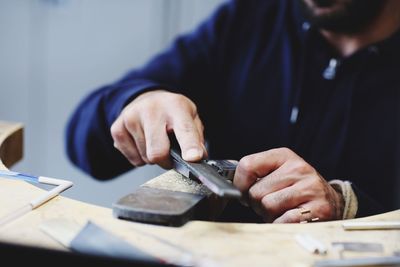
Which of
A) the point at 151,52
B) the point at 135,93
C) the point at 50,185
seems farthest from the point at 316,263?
the point at 151,52

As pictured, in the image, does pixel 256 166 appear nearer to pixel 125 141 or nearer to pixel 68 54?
pixel 125 141

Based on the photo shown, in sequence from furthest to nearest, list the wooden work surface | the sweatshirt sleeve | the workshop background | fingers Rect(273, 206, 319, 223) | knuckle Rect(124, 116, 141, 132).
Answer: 1. the workshop background
2. the sweatshirt sleeve
3. knuckle Rect(124, 116, 141, 132)
4. fingers Rect(273, 206, 319, 223)
5. the wooden work surface

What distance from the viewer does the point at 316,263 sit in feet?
1.27

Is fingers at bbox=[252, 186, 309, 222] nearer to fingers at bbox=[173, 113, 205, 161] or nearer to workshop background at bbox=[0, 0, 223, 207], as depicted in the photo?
fingers at bbox=[173, 113, 205, 161]

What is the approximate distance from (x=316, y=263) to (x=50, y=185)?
0.28 meters

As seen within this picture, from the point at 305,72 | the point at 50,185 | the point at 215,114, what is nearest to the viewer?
the point at 50,185

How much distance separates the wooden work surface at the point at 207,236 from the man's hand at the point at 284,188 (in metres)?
0.06

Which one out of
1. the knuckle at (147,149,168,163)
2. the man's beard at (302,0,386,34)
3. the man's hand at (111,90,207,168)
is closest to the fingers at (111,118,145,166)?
the man's hand at (111,90,207,168)

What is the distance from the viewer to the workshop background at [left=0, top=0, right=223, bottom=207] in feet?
5.42

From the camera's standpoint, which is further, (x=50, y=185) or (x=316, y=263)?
(x=50, y=185)

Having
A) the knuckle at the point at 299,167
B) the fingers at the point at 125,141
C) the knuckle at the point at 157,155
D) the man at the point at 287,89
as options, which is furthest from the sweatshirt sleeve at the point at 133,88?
the knuckle at the point at 299,167

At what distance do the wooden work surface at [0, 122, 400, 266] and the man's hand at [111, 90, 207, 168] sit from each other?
4.8 inches

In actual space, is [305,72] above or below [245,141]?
above

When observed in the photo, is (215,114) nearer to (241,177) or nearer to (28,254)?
(241,177)
